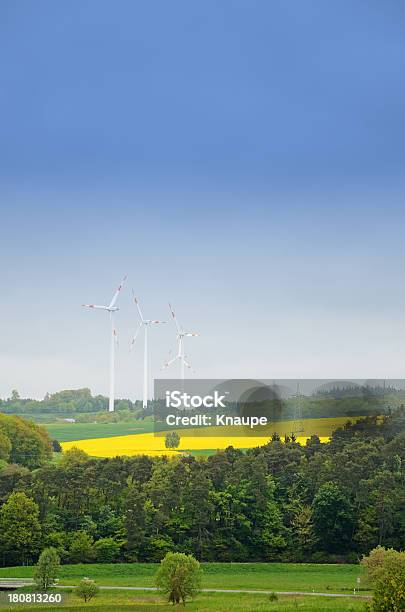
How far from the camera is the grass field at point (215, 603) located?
4284 cm

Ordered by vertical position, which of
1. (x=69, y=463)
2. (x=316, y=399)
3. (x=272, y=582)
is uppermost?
(x=316, y=399)

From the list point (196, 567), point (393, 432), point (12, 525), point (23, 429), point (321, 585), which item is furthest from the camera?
point (23, 429)

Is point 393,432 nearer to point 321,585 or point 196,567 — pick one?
point 321,585

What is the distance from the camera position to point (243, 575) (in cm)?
6012

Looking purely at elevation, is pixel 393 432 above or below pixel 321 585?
above

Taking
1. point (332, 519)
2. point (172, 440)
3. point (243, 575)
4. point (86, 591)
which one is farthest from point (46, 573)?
point (172, 440)

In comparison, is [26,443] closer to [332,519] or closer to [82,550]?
[82,550]

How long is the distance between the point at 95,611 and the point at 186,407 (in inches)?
1576

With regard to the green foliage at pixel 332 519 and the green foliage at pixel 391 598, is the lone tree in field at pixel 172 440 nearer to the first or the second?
the green foliage at pixel 332 519

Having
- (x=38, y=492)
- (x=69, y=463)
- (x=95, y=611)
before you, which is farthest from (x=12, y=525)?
(x=95, y=611)

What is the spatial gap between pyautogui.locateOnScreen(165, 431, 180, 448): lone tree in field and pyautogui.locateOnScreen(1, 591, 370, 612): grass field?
28.9 meters

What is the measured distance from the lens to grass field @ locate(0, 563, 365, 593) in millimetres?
54594

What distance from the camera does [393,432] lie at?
250 feet

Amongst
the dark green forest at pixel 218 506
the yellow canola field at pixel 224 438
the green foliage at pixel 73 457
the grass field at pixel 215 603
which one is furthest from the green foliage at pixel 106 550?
the yellow canola field at pixel 224 438
